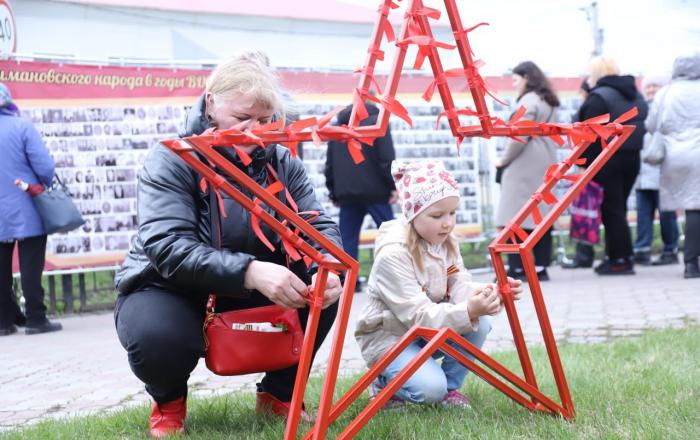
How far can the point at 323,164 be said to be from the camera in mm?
8812

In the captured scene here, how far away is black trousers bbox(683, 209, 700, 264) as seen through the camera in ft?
25.2

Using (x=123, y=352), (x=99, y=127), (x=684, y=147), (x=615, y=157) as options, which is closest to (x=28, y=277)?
(x=123, y=352)

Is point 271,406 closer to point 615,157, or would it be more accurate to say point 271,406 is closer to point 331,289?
point 331,289

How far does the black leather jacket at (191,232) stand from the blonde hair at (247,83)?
13 centimetres

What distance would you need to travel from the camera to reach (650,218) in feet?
31.1

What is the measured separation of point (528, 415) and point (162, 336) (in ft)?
4.02

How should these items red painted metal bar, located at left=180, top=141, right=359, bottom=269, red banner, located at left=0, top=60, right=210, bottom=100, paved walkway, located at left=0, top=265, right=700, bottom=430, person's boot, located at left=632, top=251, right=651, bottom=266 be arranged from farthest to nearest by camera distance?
1. person's boot, located at left=632, top=251, right=651, bottom=266
2. red banner, located at left=0, top=60, right=210, bottom=100
3. paved walkway, located at left=0, top=265, right=700, bottom=430
4. red painted metal bar, located at left=180, top=141, right=359, bottom=269

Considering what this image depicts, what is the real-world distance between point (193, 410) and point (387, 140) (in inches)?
177

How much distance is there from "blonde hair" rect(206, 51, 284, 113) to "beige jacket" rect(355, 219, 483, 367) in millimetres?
740

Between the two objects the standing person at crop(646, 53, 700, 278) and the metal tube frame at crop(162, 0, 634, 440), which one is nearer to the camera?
the metal tube frame at crop(162, 0, 634, 440)

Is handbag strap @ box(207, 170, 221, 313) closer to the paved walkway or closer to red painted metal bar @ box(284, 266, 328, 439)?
red painted metal bar @ box(284, 266, 328, 439)

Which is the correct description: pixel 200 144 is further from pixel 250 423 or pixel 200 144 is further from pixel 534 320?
pixel 534 320

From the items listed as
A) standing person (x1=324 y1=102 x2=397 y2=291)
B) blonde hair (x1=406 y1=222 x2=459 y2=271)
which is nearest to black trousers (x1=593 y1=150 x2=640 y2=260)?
standing person (x1=324 y1=102 x2=397 y2=291)

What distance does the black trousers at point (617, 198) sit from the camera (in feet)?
27.4
